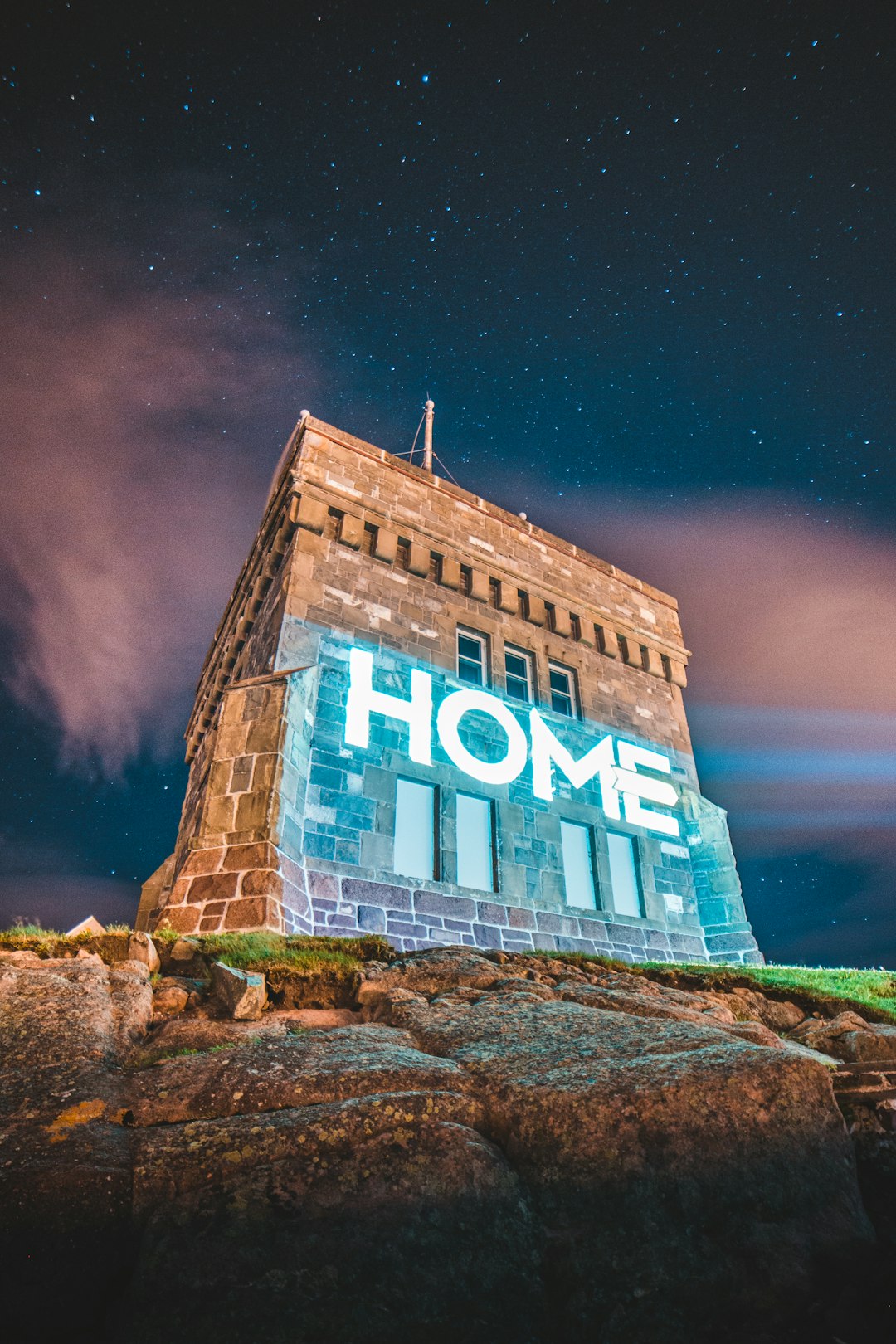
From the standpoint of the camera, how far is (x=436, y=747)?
40.5 feet

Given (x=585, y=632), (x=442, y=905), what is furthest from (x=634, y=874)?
(x=585, y=632)

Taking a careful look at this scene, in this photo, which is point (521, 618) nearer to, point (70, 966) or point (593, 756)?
point (593, 756)

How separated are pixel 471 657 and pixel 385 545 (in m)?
2.71

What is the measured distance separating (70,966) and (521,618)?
11784 mm

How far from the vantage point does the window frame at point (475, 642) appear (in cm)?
1386

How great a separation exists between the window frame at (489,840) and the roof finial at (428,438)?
10.9 m

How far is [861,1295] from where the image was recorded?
232 centimetres

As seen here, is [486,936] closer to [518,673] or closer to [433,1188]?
[518,673]

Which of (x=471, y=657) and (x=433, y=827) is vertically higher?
(x=471, y=657)

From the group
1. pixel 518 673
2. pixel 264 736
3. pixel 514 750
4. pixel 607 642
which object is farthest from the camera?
pixel 607 642

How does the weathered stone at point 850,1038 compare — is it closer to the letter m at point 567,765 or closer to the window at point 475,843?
the window at point 475,843

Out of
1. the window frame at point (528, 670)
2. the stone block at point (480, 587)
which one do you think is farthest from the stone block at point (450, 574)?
the window frame at point (528, 670)

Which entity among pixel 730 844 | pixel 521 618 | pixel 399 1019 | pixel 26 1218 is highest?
pixel 521 618

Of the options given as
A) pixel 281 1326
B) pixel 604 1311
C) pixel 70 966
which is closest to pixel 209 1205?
pixel 281 1326
